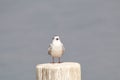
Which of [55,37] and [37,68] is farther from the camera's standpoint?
[55,37]

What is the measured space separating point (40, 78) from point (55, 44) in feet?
8.92

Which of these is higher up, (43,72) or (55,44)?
(55,44)

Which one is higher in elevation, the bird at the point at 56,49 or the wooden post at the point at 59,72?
the bird at the point at 56,49

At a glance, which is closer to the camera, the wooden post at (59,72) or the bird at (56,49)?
the wooden post at (59,72)

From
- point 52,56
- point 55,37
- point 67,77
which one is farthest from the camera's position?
point 55,37

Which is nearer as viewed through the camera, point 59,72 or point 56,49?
point 59,72

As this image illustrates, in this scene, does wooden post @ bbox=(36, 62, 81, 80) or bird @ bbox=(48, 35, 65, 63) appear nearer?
wooden post @ bbox=(36, 62, 81, 80)

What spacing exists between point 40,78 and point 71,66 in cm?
64

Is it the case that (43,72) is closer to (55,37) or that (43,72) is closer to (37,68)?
(37,68)

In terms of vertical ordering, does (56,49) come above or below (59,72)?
above

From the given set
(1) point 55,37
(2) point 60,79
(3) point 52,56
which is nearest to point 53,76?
(2) point 60,79

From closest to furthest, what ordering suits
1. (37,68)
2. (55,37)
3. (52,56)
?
(37,68) → (52,56) → (55,37)

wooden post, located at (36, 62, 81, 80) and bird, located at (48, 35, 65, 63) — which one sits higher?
bird, located at (48, 35, 65, 63)

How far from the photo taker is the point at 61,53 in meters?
7.89
